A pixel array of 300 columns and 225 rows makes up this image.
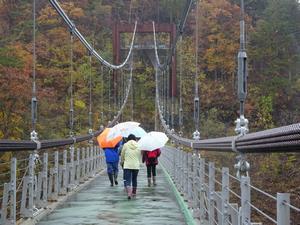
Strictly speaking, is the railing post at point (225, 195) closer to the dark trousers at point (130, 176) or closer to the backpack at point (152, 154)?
the dark trousers at point (130, 176)

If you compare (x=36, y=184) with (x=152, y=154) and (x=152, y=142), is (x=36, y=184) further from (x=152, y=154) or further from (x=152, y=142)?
(x=152, y=154)

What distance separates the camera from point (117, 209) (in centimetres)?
707

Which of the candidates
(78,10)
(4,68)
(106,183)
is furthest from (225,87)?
(106,183)

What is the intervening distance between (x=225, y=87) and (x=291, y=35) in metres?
3.39

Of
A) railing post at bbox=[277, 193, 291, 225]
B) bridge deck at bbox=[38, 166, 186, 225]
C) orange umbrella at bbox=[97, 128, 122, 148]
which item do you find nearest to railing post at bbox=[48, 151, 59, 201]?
bridge deck at bbox=[38, 166, 186, 225]

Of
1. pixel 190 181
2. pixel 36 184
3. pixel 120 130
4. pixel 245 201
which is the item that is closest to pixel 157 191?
pixel 120 130

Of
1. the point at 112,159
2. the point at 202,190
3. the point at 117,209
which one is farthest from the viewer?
the point at 112,159

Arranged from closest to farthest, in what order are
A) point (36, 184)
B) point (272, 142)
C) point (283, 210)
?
point (283, 210) < point (272, 142) < point (36, 184)

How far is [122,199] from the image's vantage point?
27.0 feet

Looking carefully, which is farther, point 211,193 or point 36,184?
point 36,184

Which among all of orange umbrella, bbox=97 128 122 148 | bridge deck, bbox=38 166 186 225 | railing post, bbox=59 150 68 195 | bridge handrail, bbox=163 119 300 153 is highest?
bridge handrail, bbox=163 119 300 153

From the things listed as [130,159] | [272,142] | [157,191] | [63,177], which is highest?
[272,142]

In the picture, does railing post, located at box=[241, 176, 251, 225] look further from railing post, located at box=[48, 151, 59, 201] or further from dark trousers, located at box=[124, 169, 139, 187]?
dark trousers, located at box=[124, 169, 139, 187]

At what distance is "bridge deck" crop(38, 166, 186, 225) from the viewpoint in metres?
6.11
